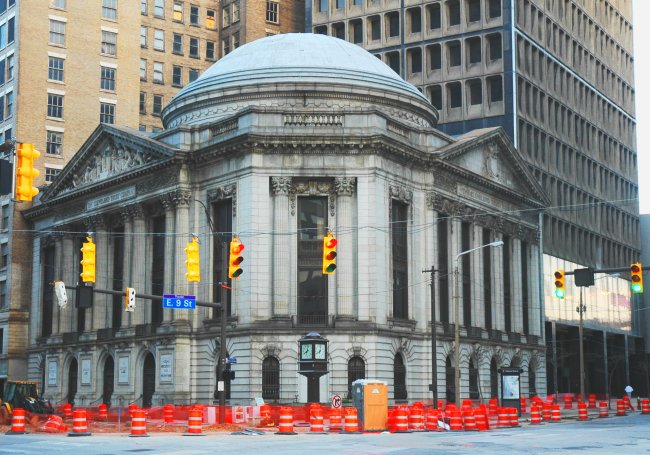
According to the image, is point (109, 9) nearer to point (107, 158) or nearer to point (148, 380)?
point (107, 158)

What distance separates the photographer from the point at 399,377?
193ft

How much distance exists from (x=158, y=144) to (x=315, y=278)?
13280 millimetres

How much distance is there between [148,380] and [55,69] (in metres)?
30.5

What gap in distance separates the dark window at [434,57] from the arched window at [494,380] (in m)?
31.0

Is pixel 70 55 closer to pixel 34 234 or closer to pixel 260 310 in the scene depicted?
pixel 34 234

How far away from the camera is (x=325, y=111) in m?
58.1

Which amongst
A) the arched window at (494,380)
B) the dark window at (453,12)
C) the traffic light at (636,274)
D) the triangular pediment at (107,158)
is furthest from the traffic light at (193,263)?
the dark window at (453,12)

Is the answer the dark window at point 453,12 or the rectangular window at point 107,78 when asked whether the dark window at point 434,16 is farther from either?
the rectangular window at point 107,78

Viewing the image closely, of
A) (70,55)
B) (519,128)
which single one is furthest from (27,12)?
(519,128)

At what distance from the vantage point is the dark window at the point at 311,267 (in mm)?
57500

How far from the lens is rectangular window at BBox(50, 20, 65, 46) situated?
8194cm

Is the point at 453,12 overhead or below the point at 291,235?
overhead

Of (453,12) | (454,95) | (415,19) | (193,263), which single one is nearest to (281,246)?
(193,263)

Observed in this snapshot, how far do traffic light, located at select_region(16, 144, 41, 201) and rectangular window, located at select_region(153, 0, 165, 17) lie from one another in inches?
3434
